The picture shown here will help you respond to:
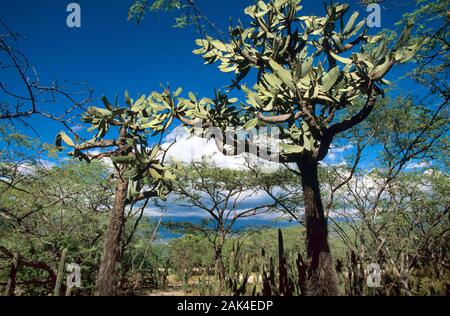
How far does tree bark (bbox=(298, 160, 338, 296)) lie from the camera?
A: 8.73 ft

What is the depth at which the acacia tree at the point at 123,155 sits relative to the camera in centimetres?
308

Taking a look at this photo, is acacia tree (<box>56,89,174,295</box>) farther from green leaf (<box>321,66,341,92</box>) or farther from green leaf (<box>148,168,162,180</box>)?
green leaf (<box>321,66,341,92</box>)

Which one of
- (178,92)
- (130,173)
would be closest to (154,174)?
(130,173)

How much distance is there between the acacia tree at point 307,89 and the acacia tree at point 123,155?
528mm

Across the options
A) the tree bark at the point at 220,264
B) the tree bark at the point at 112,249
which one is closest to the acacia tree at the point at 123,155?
the tree bark at the point at 112,249

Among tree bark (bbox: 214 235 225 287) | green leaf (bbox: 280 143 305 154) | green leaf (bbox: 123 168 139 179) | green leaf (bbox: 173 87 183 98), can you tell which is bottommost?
tree bark (bbox: 214 235 225 287)

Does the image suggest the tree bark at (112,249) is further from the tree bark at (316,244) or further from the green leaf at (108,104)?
the tree bark at (316,244)

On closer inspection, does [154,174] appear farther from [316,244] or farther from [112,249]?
[316,244]

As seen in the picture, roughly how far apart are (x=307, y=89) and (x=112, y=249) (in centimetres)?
278

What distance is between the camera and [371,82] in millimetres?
2781

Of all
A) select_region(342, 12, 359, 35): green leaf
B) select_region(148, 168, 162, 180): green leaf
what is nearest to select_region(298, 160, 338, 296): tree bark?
select_region(148, 168, 162, 180): green leaf

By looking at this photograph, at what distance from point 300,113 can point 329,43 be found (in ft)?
3.80
